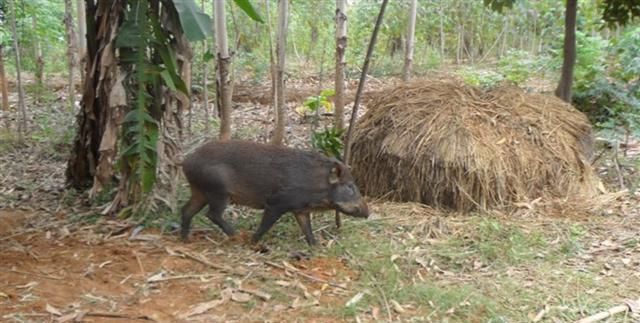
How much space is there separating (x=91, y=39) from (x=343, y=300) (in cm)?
319

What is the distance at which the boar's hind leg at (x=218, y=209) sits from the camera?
4956 mm

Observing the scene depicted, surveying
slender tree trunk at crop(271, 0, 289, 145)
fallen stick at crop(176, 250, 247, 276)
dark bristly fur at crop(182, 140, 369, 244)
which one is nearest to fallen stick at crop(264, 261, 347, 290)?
fallen stick at crop(176, 250, 247, 276)

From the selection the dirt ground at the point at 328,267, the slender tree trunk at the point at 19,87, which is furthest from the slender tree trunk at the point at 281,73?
the slender tree trunk at the point at 19,87

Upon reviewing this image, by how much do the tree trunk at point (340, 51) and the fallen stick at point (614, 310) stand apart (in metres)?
3.83

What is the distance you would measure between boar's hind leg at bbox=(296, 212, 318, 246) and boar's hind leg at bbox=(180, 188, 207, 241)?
70 cm

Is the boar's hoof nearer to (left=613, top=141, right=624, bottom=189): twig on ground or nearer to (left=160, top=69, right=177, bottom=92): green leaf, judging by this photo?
(left=160, top=69, right=177, bottom=92): green leaf

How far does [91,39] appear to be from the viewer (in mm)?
5734

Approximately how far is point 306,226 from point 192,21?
1.66 m

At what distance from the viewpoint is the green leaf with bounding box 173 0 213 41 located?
4738mm

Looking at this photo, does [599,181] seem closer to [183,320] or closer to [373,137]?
[373,137]

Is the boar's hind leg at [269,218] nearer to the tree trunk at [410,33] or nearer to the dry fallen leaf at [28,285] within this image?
the dry fallen leaf at [28,285]

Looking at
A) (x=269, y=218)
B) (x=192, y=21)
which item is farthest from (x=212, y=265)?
(x=192, y=21)

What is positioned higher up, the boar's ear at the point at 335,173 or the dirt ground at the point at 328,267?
the boar's ear at the point at 335,173

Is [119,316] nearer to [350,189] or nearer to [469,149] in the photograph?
[350,189]
